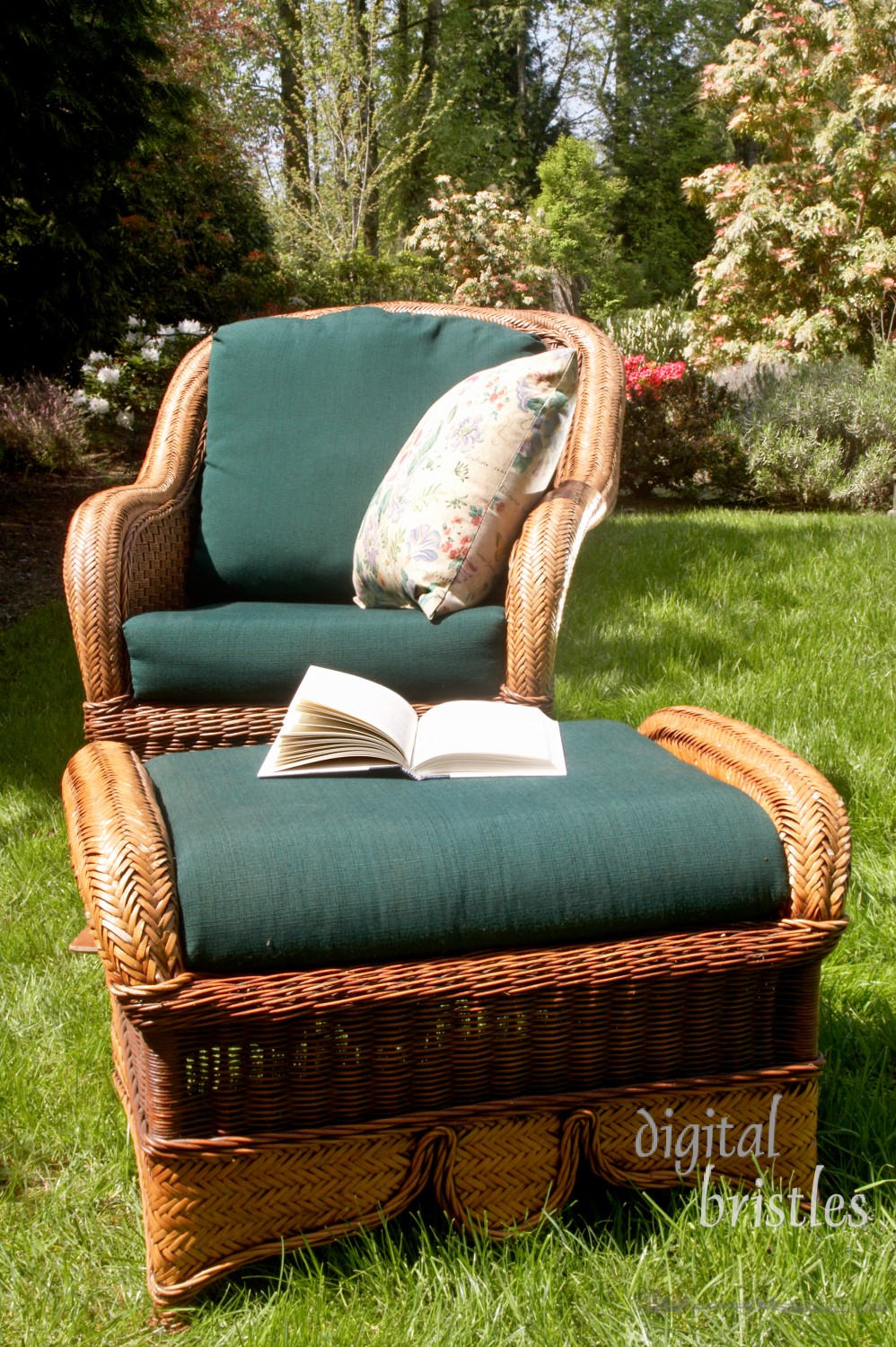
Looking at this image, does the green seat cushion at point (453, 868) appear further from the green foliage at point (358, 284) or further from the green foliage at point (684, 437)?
the green foliage at point (358, 284)

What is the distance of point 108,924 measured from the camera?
44.5 inches

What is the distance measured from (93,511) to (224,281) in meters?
6.49

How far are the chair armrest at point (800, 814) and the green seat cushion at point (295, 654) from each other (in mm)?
617

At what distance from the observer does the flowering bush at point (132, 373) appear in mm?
5895

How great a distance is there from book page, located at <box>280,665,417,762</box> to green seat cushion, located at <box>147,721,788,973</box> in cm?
12

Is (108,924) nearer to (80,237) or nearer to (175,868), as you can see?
(175,868)

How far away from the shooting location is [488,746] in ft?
4.75

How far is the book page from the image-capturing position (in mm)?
1442

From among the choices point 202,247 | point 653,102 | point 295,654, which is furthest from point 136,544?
point 653,102

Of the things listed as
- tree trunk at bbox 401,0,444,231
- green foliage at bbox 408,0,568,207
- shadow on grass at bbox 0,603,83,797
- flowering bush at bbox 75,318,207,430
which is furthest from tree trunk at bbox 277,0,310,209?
shadow on grass at bbox 0,603,83,797

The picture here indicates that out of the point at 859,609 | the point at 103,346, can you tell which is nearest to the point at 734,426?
the point at 859,609

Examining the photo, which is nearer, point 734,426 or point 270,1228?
point 270,1228

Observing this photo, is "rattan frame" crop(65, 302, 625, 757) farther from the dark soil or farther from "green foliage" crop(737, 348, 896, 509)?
"green foliage" crop(737, 348, 896, 509)

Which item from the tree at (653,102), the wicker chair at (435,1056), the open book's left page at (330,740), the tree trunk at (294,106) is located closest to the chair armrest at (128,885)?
the wicker chair at (435,1056)
